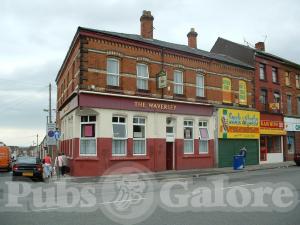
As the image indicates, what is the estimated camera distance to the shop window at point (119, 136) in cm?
2348

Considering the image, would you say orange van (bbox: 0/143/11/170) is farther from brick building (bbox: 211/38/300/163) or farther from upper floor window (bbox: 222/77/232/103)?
brick building (bbox: 211/38/300/163)

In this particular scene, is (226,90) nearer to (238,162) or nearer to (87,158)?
(238,162)

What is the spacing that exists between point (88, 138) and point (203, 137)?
9.49 m

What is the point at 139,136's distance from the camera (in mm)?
24719

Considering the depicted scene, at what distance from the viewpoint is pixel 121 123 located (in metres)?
23.8

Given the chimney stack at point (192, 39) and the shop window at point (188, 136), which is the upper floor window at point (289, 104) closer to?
the chimney stack at point (192, 39)

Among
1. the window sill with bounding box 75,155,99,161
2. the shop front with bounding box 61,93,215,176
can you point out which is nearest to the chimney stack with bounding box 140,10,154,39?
the shop front with bounding box 61,93,215,176

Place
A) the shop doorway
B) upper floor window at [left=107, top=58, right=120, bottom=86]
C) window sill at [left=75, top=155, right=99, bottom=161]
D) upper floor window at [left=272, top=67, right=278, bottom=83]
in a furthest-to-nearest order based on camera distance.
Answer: upper floor window at [left=272, top=67, right=278, bottom=83], the shop doorway, upper floor window at [left=107, top=58, right=120, bottom=86], window sill at [left=75, top=155, right=99, bottom=161]

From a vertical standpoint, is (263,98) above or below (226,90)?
below

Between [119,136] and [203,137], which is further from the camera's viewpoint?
[203,137]

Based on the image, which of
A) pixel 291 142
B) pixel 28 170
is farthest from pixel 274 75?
pixel 28 170

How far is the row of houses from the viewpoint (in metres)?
22.8

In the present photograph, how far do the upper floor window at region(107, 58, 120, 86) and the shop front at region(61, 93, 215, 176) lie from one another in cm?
111

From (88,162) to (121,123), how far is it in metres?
3.26
